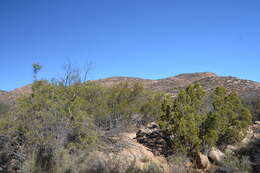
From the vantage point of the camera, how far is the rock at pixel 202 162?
9.09 meters

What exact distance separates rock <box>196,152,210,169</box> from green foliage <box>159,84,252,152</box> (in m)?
0.32

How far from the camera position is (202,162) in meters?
9.10

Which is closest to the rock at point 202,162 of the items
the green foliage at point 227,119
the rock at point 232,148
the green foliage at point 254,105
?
the green foliage at point 227,119

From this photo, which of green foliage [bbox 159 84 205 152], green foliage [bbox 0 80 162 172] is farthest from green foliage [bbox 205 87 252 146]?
green foliage [bbox 0 80 162 172]

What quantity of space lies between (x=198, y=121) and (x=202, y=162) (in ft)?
5.37

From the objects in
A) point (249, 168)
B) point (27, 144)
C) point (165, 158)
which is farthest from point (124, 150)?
point (249, 168)

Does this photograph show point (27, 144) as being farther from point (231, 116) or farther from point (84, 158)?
point (231, 116)

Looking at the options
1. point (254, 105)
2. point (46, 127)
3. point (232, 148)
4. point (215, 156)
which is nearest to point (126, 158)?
point (46, 127)

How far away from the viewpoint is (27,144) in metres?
6.93

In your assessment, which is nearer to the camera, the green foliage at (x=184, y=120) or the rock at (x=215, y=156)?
the green foliage at (x=184, y=120)

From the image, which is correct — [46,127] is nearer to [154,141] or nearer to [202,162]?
[154,141]

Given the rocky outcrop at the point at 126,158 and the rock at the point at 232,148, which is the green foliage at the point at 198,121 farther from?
the rocky outcrop at the point at 126,158

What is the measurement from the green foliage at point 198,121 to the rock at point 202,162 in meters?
0.32

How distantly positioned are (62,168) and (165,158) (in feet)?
13.9
